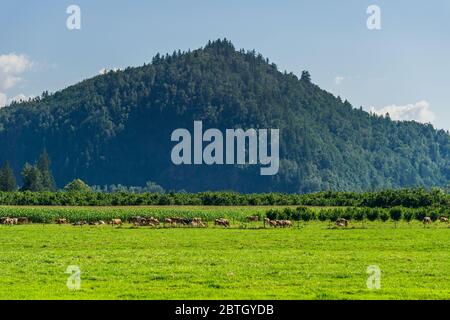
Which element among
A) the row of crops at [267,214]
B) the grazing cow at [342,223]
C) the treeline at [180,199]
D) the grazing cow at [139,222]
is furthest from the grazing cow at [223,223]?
the treeline at [180,199]

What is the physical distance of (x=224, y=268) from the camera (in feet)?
104

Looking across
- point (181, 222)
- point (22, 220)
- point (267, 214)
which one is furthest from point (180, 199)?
point (181, 222)

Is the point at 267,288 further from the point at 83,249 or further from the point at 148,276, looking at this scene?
the point at 83,249

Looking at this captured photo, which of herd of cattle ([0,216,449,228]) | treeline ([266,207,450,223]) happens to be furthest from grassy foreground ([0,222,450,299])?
treeline ([266,207,450,223])

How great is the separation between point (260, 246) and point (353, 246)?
237 inches

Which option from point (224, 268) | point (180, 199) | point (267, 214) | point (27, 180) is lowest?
point (267, 214)

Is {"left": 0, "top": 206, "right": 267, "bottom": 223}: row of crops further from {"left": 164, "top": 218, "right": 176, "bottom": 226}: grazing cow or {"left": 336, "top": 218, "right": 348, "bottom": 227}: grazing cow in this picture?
{"left": 336, "top": 218, "right": 348, "bottom": 227}: grazing cow

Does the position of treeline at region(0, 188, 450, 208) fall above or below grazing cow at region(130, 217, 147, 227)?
above

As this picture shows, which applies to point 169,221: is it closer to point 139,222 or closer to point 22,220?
point 139,222

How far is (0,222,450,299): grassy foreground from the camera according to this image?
24.8 meters

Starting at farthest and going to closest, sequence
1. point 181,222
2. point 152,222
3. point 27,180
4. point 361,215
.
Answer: point 27,180, point 361,215, point 181,222, point 152,222

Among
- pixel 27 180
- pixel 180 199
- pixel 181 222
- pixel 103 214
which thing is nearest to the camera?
pixel 181 222

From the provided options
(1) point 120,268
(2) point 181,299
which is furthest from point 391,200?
(2) point 181,299

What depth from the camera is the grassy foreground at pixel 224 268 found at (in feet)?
81.3
